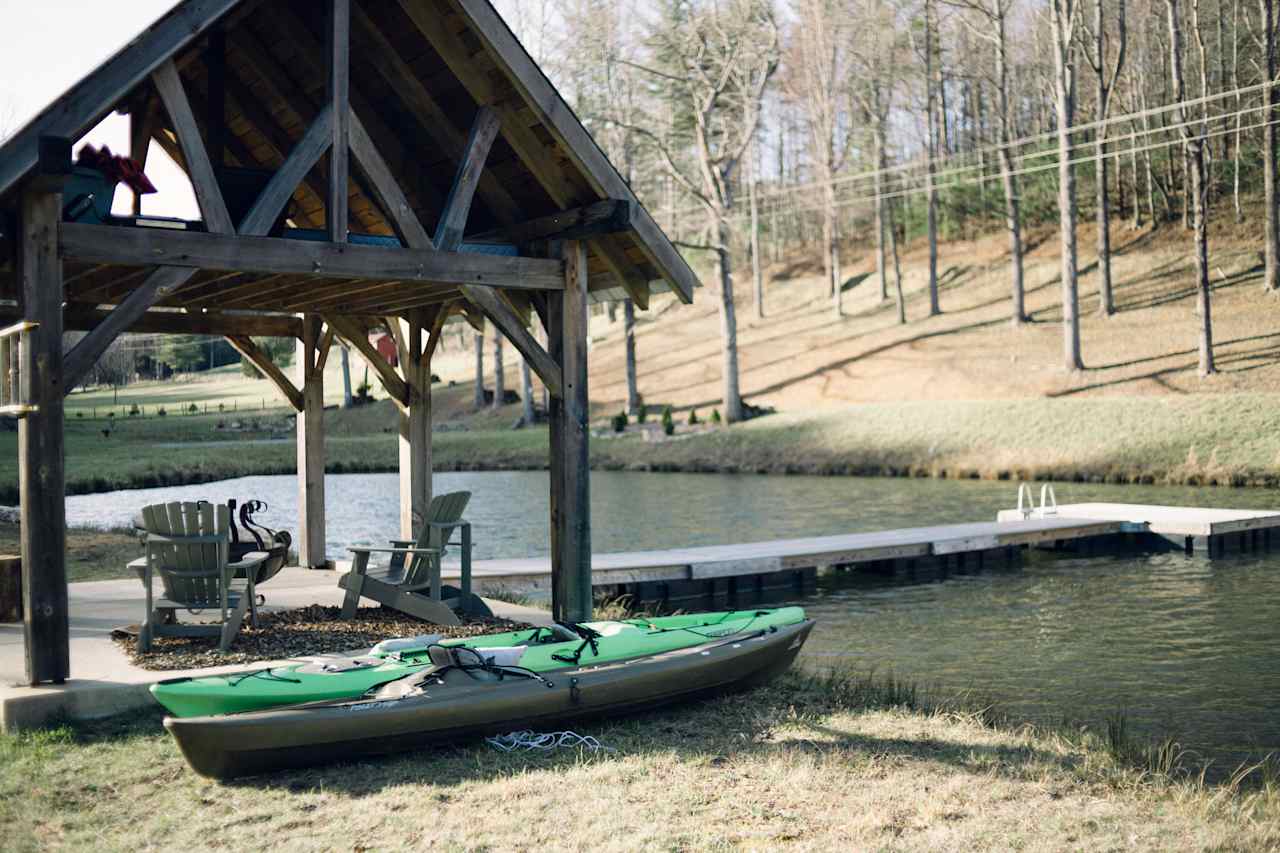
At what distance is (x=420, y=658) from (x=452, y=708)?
2.49ft

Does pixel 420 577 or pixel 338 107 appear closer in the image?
pixel 338 107

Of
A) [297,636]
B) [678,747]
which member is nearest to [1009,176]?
[297,636]

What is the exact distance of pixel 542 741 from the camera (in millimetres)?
6590

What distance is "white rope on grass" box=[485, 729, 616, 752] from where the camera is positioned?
6.52 m

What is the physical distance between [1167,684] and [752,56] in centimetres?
2811

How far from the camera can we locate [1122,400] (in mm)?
27719

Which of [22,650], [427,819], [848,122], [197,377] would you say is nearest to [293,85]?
[22,650]

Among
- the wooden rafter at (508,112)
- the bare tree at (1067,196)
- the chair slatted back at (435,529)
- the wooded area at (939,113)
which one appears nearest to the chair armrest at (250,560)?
the chair slatted back at (435,529)

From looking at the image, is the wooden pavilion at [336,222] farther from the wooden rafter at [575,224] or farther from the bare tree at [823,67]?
the bare tree at [823,67]

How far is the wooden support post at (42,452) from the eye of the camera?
272 inches

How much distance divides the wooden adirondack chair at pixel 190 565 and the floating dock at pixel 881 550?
4.48 m

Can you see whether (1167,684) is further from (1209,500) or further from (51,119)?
(1209,500)

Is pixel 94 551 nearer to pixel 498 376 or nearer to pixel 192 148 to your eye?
pixel 192 148

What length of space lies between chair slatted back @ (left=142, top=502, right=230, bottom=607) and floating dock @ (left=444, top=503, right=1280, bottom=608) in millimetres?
4494
